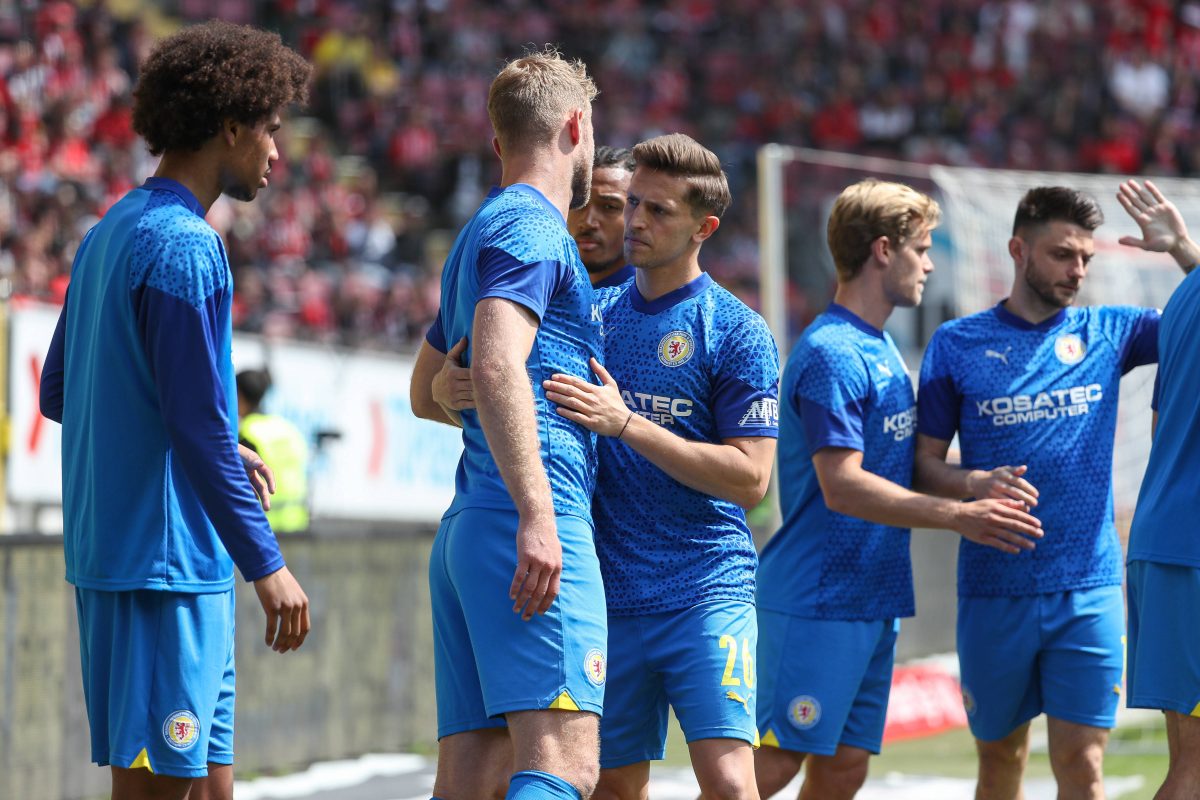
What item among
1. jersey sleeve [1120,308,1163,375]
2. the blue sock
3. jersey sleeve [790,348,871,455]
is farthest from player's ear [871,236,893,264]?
the blue sock

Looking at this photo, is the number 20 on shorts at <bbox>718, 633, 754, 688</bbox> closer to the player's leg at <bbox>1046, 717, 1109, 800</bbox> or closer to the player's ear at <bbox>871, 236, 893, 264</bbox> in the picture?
the player's leg at <bbox>1046, 717, 1109, 800</bbox>

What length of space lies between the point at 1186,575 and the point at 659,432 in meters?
1.66

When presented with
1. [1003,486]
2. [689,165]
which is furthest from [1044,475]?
[689,165]

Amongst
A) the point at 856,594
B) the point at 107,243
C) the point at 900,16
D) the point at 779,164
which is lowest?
the point at 856,594

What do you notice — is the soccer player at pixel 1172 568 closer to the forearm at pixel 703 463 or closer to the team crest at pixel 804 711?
the team crest at pixel 804 711

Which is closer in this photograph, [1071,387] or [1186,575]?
[1186,575]

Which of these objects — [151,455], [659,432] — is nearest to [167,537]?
[151,455]

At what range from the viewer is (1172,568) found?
4504 mm

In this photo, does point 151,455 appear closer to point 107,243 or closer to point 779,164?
point 107,243

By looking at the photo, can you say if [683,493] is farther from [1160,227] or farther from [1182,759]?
[1160,227]

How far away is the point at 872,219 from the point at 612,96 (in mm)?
19179

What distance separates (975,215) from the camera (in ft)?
32.6

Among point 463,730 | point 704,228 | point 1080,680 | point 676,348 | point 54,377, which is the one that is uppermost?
point 704,228

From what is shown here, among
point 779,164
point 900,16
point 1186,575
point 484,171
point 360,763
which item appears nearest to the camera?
point 1186,575
